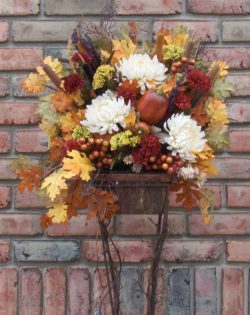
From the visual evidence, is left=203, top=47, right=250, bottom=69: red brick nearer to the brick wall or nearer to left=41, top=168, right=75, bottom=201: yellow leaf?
the brick wall

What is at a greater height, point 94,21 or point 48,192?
point 94,21

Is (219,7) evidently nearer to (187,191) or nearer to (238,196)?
(238,196)

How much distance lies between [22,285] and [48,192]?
55 centimetres

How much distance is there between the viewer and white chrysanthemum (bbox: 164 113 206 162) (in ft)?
5.11

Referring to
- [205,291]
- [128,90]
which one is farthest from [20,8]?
[205,291]

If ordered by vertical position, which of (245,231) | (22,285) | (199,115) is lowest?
(22,285)

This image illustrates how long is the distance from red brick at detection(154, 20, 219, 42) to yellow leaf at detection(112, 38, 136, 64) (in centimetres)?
39

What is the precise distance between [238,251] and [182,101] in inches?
24.9

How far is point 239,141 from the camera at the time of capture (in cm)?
205

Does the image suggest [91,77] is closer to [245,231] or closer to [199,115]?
[199,115]

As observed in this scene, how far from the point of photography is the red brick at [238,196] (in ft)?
6.67

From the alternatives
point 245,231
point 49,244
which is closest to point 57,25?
point 49,244

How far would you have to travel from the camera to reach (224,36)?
2.06 metres

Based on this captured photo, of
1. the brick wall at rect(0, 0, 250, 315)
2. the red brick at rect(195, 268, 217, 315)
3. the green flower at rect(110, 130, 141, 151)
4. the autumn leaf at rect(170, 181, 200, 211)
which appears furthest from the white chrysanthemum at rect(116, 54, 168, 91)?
the red brick at rect(195, 268, 217, 315)
